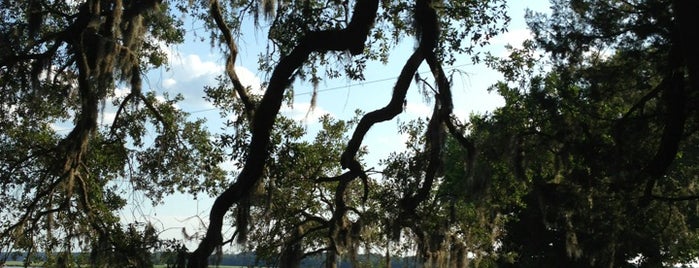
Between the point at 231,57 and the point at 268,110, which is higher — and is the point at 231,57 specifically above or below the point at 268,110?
above

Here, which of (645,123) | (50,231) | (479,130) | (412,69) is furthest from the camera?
(479,130)

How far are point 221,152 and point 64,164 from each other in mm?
2265

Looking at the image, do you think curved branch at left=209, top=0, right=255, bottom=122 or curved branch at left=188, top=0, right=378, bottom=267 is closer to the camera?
curved branch at left=188, top=0, right=378, bottom=267

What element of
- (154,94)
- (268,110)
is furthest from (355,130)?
(154,94)

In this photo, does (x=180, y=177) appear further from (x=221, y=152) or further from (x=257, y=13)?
(x=257, y=13)

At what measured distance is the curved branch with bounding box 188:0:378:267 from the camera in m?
6.28

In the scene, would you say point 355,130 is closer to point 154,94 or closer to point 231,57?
point 231,57

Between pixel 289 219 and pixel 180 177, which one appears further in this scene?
pixel 289 219

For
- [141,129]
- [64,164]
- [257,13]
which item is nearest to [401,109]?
[257,13]

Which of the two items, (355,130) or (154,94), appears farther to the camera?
(154,94)

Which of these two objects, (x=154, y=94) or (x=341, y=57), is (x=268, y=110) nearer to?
(x=341, y=57)

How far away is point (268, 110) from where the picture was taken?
6.37 meters

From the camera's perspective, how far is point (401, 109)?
7.05m

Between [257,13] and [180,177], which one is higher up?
[257,13]
